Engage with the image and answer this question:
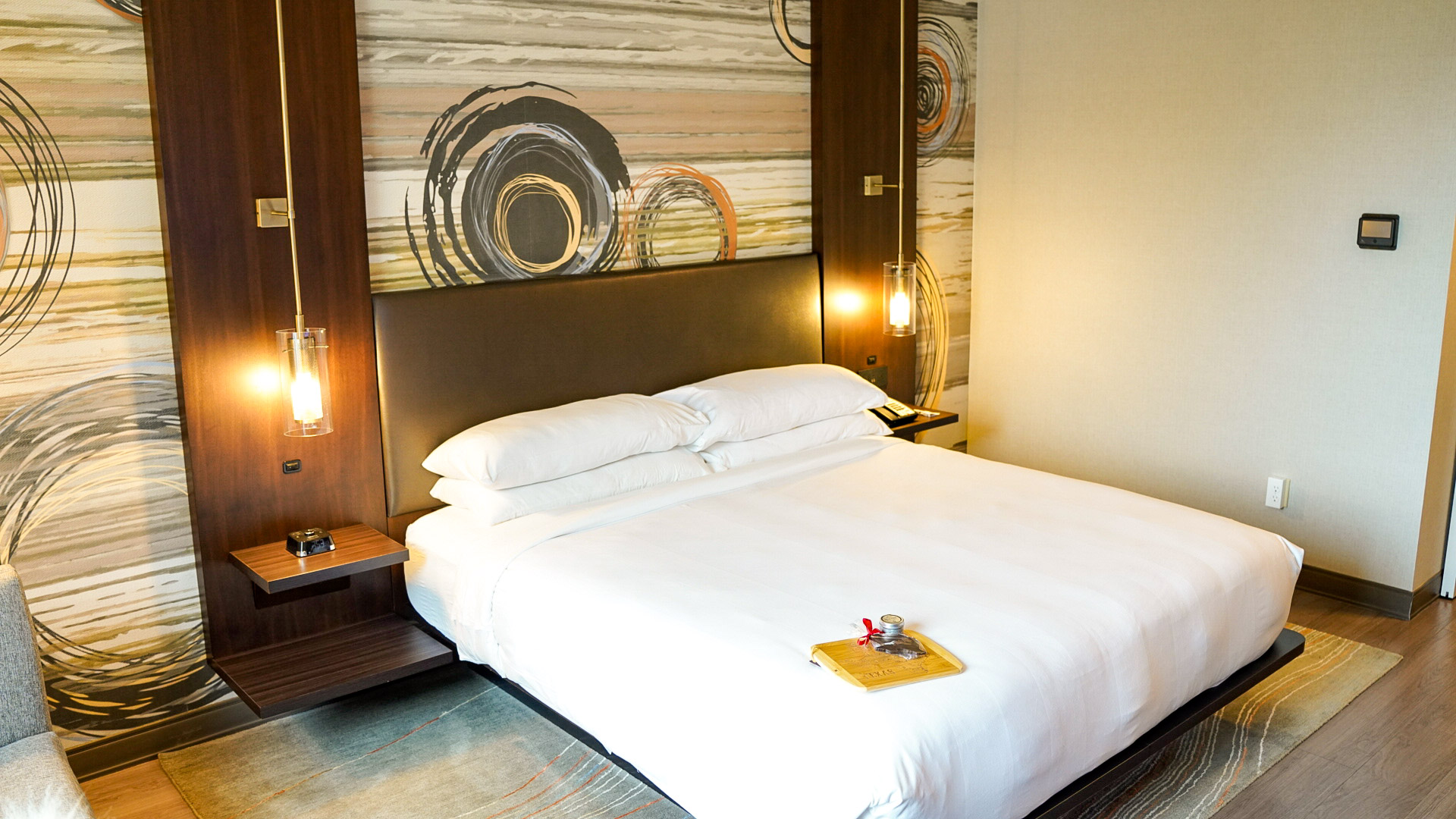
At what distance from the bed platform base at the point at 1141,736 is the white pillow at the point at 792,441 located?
0.97m

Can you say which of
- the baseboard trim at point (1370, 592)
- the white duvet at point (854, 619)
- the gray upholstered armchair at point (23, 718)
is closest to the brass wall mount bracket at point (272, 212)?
the white duvet at point (854, 619)

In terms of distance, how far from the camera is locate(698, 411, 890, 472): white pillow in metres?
3.47

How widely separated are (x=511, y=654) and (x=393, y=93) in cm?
158

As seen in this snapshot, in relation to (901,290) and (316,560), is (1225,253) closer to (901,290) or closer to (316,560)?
(901,290)

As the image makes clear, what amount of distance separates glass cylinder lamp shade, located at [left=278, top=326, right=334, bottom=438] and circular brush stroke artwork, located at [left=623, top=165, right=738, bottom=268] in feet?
3.92

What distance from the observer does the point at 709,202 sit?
3861 mm

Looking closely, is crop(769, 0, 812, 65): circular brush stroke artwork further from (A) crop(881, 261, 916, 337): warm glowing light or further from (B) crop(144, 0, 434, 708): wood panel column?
(B) crop(144, 0, 434, 708): wood panel column

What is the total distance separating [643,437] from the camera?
3262mm

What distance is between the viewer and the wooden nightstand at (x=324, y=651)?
8.95ft

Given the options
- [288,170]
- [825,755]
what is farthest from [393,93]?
[825,755]

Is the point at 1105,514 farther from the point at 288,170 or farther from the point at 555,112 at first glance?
the point at 288,170

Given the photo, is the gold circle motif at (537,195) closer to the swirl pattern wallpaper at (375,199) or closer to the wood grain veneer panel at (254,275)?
the swirl pattern wallpaper at (375,199)

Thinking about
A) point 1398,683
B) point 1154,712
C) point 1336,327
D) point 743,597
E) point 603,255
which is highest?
point 603,255

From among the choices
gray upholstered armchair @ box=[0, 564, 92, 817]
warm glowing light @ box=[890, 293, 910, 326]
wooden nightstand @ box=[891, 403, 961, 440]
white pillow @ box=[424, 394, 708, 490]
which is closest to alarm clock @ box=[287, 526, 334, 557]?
white pillow @ box=[424, 394, 708, 490]
